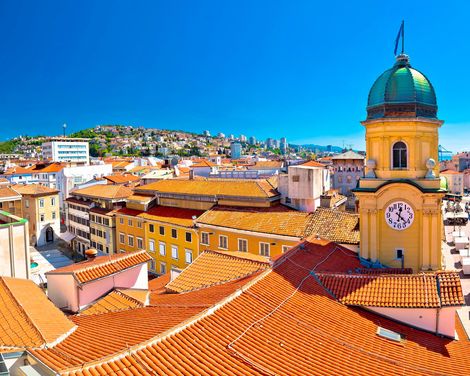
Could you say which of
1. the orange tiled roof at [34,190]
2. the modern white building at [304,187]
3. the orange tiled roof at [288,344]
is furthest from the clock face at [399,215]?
the orange tiled roof at [34,190]

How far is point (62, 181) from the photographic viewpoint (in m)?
89.5

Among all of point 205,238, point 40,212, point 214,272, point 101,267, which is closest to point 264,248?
point 205,238

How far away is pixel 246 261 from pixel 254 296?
618 centimetres

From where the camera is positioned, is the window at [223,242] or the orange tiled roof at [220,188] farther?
the orange tiled roof at [220,188]

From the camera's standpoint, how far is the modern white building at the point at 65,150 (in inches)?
6058

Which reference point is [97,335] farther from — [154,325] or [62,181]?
[62,181]

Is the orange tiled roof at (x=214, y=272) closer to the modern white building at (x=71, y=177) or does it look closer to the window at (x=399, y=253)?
the window at (x=399, y=253)

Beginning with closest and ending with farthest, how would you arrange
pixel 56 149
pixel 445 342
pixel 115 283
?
pixel 445 342 → pixel 115 283 → pixel 56 149

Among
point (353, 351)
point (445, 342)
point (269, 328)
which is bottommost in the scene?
point (445, 342)

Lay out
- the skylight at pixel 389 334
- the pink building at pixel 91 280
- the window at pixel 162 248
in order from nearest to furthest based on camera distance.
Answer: the skylight at pixel 389 334 → the pink building at pixel 91 280 → the window at pixel 162 248

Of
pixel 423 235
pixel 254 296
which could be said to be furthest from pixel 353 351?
pixel 423 235

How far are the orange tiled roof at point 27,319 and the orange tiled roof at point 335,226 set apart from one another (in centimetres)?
1852

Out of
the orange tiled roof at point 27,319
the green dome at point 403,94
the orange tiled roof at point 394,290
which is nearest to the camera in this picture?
the orange tiled roof at point 27,319

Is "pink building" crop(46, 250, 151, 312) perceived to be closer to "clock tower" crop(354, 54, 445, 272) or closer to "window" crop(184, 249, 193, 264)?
"clock tower" crop(354, 54, 445, 272)
